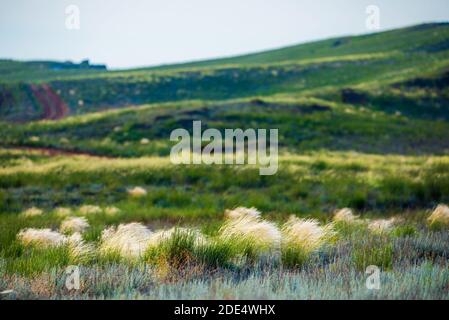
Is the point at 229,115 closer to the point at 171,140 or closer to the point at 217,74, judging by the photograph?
the point at 171,140

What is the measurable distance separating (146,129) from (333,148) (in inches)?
598

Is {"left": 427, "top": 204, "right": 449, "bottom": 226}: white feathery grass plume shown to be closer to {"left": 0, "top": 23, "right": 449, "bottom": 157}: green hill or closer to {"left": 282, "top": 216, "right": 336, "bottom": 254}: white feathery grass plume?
{"left": 282, "top": 216, "right": 336, "bottom": 254}: white feathery grass plume

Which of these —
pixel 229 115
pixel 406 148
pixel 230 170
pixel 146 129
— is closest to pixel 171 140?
pixel 146 129

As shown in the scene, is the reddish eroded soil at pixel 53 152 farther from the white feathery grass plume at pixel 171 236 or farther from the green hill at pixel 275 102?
the white feathery grass plume at pixel 171 236

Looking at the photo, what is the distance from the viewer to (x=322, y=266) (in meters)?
5.83

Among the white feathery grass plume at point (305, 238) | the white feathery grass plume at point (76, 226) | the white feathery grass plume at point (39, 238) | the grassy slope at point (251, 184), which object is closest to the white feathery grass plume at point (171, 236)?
the grassy slope at point (251, 184)

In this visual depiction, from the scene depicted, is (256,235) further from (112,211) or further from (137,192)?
(137,192)

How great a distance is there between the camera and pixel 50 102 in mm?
64938

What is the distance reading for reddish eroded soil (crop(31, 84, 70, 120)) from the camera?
56625 millimetres

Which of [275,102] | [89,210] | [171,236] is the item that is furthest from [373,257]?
[275,102]

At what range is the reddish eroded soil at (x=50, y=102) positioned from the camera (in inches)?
2229


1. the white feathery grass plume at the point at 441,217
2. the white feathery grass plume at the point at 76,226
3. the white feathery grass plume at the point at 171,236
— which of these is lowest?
the white feathery grass plume at the point at 76,226

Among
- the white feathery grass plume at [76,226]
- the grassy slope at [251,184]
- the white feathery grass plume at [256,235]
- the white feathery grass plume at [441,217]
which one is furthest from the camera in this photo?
the white feathery grass plume at [76,226]

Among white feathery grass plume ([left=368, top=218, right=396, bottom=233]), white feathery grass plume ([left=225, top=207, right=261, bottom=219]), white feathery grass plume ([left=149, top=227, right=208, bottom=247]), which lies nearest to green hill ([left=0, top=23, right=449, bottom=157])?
white feathery grass plume ([left=225, top=207, right=261, bottom=219])
